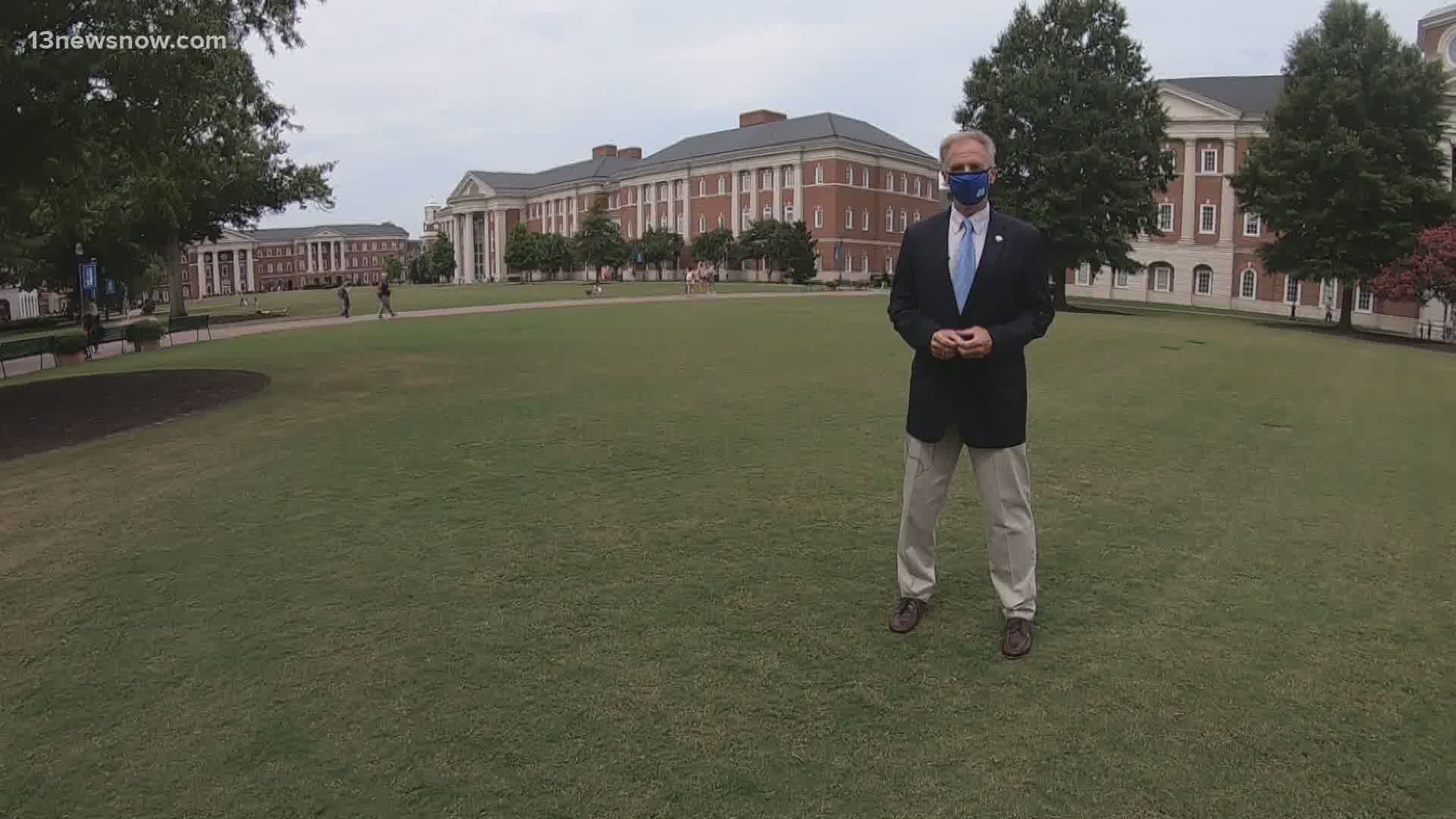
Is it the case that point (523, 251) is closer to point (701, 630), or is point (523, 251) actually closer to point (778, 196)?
point (778, 196)

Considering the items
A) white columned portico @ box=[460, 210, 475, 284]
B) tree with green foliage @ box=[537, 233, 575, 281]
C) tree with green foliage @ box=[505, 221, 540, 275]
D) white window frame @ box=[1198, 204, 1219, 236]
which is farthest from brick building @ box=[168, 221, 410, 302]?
white window frame @ box=[1198, 204, 1219, 236]

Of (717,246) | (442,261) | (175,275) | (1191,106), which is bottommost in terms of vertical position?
(175,275)

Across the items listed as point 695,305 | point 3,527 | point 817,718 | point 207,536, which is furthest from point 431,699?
point 695,305

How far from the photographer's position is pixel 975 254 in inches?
186

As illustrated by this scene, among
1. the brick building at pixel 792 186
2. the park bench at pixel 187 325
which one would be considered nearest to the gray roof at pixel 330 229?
the brick building at pixel 792 186

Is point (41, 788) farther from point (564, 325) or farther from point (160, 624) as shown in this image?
point (564, 325)

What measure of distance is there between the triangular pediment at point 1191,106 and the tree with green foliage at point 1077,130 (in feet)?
86.6

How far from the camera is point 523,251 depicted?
378ft

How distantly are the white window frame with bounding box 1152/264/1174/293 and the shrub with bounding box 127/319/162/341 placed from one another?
67411mm

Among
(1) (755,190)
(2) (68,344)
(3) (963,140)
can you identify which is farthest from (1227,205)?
(3) (963,140)

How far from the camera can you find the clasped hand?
4469 millimetres

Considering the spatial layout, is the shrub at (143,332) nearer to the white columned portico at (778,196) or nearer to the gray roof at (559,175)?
the white columned portico at (778,196)

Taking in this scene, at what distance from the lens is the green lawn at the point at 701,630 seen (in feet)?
12.2

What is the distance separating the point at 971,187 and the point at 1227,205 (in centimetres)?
7606
